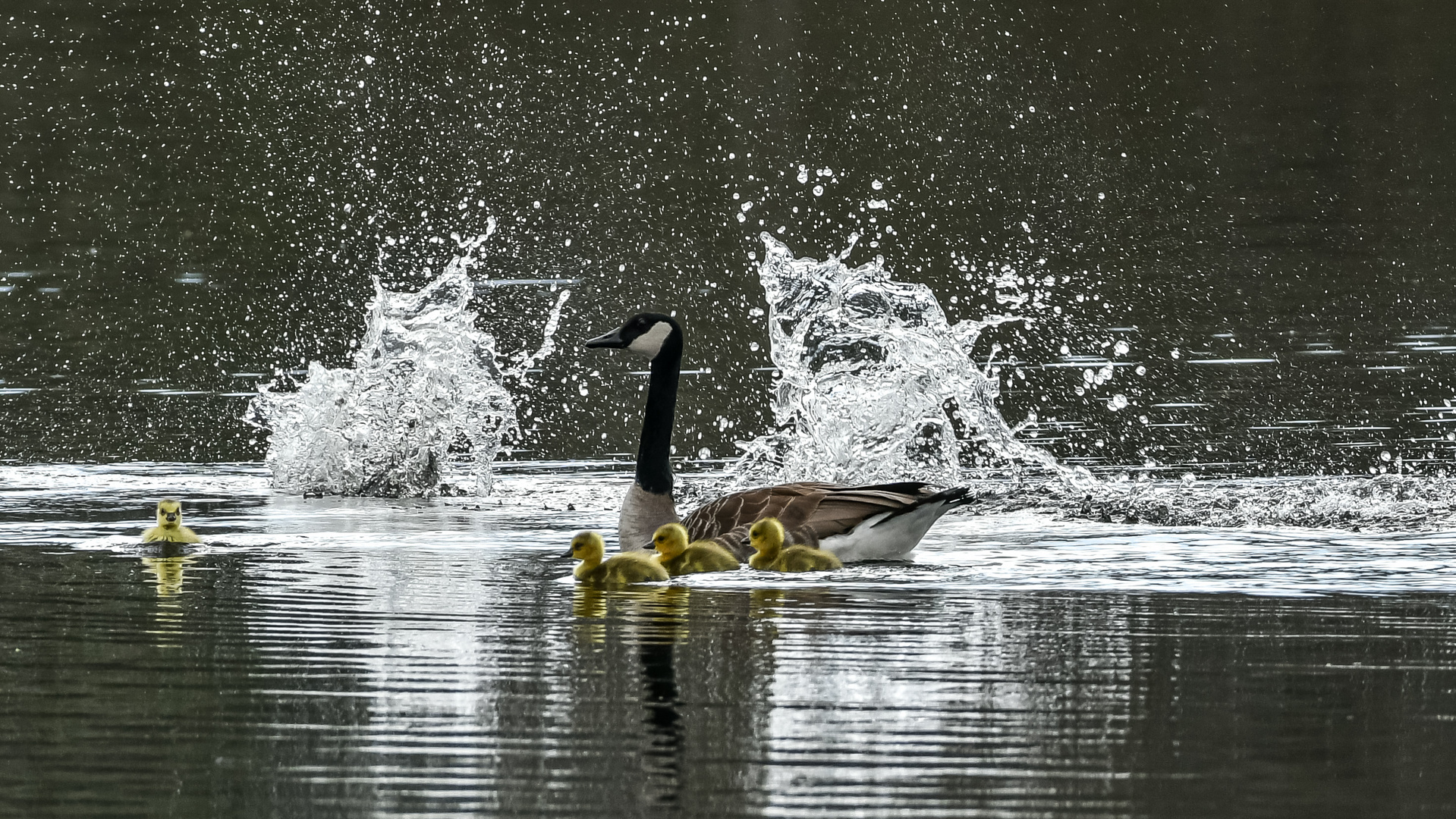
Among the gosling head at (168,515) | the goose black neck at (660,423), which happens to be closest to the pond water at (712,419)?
the gosling head at (168,515)

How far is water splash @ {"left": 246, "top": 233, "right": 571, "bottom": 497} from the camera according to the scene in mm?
15625

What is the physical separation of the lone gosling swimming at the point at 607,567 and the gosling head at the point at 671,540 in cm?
13

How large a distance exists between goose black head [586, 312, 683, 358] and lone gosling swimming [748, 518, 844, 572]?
2000mm

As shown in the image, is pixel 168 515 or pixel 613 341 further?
pixel 613 341

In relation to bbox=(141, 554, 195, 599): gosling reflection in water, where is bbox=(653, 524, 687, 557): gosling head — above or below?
above

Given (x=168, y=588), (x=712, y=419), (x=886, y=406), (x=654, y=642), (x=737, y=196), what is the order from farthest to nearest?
(x=737, y=196), (x=712, y=419), (x=886, y=406), (x=168, y=588), (x=654, y=642)

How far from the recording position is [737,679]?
8.27m

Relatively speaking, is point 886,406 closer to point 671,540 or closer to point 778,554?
point 778,554

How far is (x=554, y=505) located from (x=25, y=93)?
30.8m

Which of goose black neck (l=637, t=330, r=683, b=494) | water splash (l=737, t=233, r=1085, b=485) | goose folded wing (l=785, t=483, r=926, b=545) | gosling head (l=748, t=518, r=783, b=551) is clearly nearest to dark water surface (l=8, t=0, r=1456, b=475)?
water splash (l=737, t=233, r=1085, b=485)

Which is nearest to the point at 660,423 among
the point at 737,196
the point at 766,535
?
the point at 766,535

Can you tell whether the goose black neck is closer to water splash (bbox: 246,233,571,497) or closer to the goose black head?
the goose black head

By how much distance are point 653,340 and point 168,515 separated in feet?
10.3

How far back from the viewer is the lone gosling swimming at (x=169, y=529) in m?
12.0
